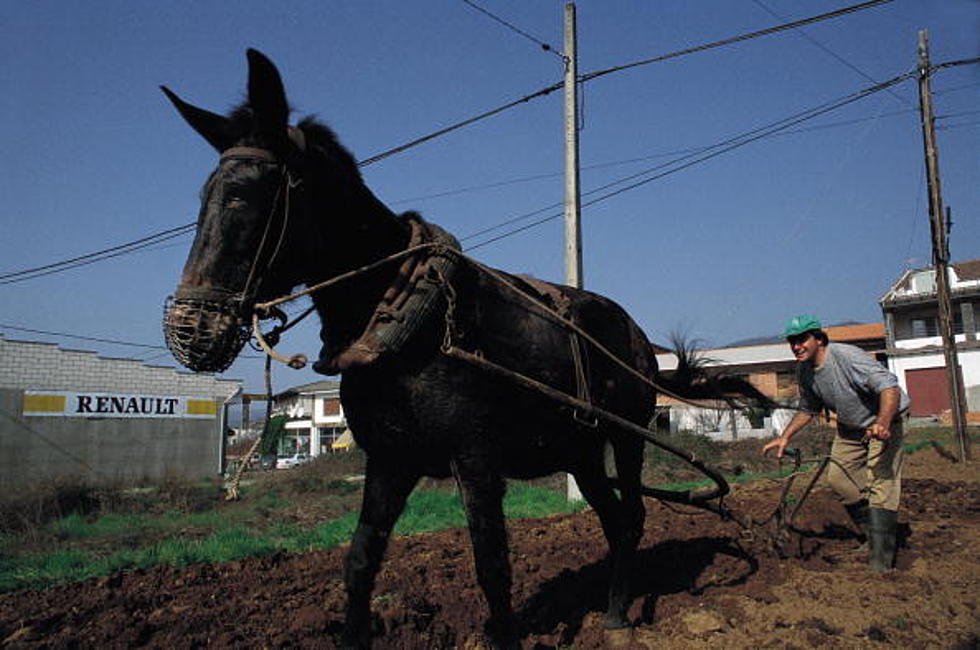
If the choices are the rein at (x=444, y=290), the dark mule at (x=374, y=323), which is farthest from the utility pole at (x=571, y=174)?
the dark mule at (x=374, y=323)

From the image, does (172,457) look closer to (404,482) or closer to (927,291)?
(404,482)

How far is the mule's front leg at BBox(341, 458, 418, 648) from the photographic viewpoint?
3090mm

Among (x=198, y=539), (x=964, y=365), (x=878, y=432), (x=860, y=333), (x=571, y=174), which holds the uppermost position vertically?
(x=860, y=333)

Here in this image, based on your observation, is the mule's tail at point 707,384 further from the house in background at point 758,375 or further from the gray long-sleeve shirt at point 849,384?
the house in background at point 758,375

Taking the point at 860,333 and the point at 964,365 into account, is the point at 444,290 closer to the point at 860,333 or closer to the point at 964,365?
the point at 964,365

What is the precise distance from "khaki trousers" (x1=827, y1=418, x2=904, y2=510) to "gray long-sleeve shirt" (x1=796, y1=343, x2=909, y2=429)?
17 centimetres

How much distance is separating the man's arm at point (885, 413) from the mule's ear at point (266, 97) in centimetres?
415

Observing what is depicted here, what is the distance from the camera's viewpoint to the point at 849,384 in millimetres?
4988

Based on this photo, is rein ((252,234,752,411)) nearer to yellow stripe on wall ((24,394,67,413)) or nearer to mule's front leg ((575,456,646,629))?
mule's front leg ((575,456,646,629))

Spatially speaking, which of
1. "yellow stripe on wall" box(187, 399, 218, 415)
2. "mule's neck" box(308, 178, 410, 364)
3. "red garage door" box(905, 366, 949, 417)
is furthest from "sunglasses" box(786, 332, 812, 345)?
"red garage door" box(905, 366, 949, 417)

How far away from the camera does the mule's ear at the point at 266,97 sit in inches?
97.2

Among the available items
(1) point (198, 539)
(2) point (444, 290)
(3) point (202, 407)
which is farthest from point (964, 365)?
(2) point (444, 290)

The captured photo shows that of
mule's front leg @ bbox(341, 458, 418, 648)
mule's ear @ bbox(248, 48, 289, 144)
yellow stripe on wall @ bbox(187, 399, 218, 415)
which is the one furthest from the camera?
yellow stripe on wall @ bbox(187, 399, 218, 415)

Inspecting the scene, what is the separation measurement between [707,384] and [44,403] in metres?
22.8
